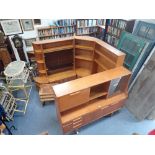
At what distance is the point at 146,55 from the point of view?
2.79 meters

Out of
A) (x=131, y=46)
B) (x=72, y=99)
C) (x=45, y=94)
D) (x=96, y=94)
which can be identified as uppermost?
(x=131, y=46)

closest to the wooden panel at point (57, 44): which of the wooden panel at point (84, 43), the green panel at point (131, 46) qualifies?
the wooden panel at point (84, 43)

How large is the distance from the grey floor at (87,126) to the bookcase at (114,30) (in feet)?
7.67

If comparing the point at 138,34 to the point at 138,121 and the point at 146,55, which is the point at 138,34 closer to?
the point at 146,55

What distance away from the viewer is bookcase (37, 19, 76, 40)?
471 cm

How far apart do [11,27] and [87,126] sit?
372 cm

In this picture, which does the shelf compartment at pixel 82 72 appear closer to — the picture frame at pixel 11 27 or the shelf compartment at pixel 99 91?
the shelf compartment at pixel 99 91

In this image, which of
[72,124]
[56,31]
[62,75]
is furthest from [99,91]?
[56,31]

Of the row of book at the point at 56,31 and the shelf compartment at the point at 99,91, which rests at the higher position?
the row of book at the point at 56,31

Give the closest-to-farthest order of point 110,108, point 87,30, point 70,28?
point 110,108
point 70,28
point 87,30

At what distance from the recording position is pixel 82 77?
2.65m

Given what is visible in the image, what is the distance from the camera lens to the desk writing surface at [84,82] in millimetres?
2107

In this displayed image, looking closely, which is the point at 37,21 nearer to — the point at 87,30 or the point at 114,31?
the point at 87,30
